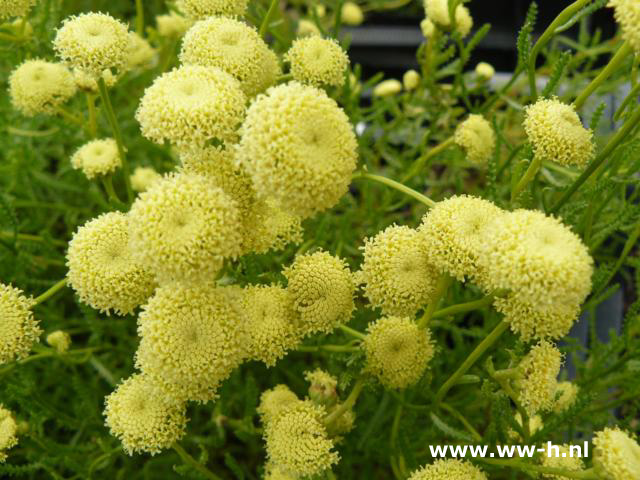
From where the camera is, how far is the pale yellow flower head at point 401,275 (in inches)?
25.4

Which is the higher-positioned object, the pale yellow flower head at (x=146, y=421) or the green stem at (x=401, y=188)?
the green stem at (x=401, y=188)

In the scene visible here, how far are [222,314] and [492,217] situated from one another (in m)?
0.29

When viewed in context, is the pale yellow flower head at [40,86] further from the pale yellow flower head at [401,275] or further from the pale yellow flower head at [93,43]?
the pale yellow flower head at [401,275]

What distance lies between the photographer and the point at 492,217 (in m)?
0.62

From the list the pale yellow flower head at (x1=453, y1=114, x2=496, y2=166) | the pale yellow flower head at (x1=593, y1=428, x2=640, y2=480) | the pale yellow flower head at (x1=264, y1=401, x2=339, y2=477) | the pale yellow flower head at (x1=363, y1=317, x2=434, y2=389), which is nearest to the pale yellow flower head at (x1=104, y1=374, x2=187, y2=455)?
the pale yellow flower head at (x1=264, y1=401, x2=339, y2=477)

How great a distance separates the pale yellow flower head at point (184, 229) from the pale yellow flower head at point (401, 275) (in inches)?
7.0

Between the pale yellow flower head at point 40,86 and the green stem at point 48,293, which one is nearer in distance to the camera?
the green stem at point 48,293

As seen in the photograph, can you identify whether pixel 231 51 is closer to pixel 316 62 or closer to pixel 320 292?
pixel 316 62

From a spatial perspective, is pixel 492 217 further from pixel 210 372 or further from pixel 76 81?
pixel 76 81

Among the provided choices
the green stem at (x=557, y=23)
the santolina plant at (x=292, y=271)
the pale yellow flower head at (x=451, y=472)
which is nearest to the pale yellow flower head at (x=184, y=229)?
the santolina plant at (x=292, y=271)

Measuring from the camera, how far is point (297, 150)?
503mm

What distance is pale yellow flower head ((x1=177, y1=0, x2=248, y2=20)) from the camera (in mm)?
768

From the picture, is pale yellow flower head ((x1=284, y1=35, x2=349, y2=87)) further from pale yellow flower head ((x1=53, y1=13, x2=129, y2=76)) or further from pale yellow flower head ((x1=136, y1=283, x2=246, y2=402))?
pale yellow flower head ((x1=136, y1=283, x2=246, y2=402))

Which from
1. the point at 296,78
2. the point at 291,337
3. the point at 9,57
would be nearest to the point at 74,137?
the point at 9,57
